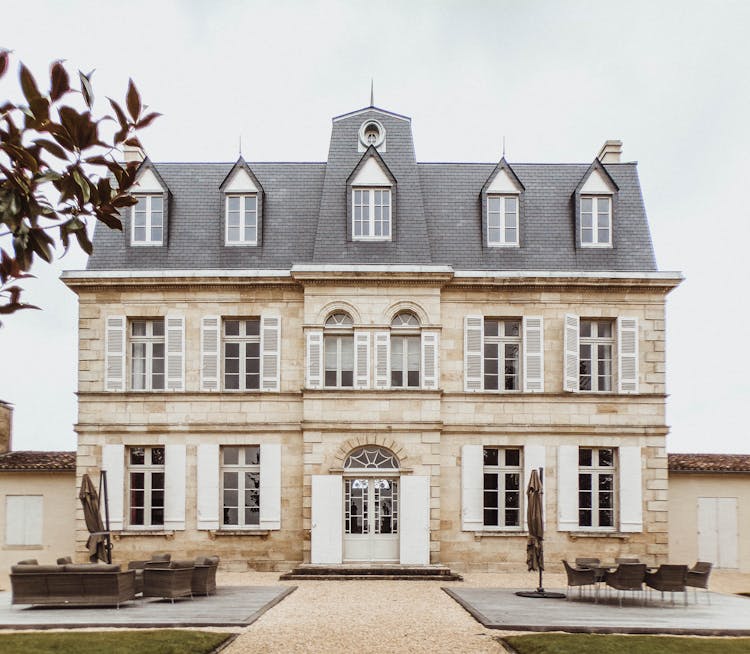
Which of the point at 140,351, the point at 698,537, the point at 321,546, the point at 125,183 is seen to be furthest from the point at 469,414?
the point at 125,183

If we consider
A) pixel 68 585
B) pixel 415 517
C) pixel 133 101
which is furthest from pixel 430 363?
pixel 133 101

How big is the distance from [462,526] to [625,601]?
5.82 meters

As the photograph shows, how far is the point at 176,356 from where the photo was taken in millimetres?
22188

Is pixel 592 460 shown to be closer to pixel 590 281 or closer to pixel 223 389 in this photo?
pixel 590 281

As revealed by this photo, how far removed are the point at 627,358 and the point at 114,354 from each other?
1132cm

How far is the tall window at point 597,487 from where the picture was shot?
2206cm

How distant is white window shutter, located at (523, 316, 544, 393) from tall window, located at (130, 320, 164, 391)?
8.11 m

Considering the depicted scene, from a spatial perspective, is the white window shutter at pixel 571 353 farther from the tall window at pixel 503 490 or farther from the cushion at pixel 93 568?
the cushion at pixel 93 568

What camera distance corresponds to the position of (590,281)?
22.3m

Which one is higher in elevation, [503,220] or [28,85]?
[503,220]

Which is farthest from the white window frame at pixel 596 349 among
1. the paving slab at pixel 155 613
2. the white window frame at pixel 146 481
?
the white window frame at pixel 146 481

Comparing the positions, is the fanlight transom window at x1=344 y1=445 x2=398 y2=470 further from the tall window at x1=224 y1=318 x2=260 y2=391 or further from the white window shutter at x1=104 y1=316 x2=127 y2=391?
the white window shutter at x1=104 y1=316 x2=127 y2=391

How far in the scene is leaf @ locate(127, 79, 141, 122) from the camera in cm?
378

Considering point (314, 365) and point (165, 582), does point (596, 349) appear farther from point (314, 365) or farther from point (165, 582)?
point (165, 582)
